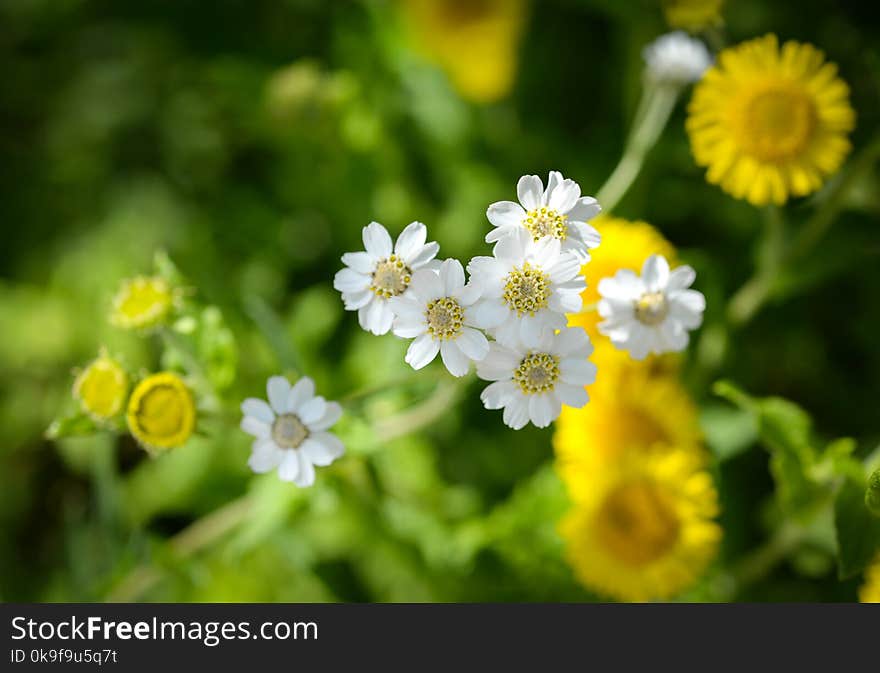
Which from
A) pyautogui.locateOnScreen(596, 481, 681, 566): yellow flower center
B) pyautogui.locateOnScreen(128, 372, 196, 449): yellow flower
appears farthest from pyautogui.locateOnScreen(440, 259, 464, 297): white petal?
pyautogui.locateOnScreen(596, 481, 681, 566): yellow flower center

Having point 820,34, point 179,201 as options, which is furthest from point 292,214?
point 820,34

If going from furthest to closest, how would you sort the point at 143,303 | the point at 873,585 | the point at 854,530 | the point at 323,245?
the point at 323,245, the point at 873,585, the point at 143,303, the point at 854,530

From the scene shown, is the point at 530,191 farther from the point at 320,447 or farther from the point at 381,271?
the point at 320,447

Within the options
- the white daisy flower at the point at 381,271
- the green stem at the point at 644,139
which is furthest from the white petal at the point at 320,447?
the green stem at the point at 644,139

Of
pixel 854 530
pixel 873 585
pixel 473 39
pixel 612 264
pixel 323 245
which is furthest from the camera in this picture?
→ pixel 473 39

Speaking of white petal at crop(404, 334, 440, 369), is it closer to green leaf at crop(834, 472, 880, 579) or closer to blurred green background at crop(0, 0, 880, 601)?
blurred green background at crop(0, 0, 880, 601)

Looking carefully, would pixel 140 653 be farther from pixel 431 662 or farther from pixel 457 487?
pixel 457 487

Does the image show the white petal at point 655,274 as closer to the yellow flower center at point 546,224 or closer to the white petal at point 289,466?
the yellow flower center at point 546,224

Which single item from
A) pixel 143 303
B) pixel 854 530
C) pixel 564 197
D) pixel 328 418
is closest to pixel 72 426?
pixel 143 303

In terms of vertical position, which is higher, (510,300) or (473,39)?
(473,39)
